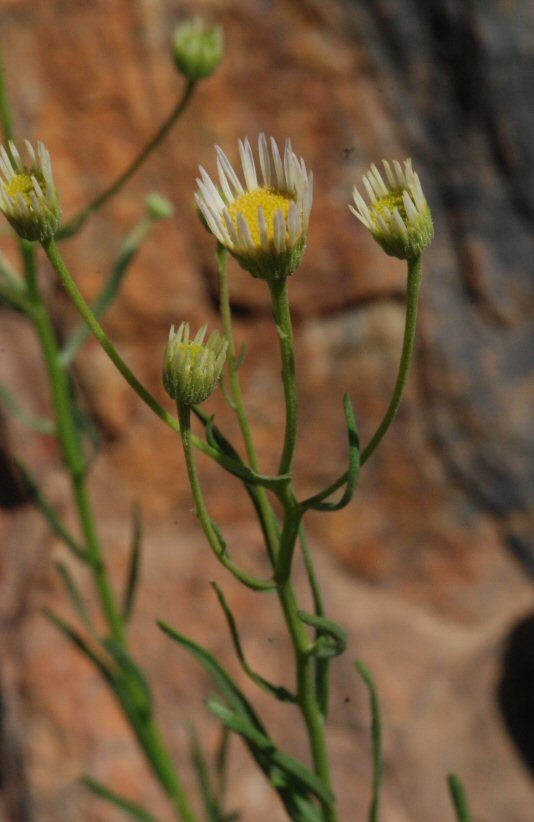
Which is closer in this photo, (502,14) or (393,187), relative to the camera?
(393,187)

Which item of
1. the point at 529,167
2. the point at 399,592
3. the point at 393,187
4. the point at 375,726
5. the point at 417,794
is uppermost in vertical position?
the point at 529,167

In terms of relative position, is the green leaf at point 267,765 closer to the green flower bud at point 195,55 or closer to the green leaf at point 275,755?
the green leaf at point 275,755

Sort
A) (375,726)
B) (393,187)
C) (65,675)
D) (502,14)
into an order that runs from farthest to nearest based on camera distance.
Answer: (65,675) → (502,14) → (375,726) → (393,187)

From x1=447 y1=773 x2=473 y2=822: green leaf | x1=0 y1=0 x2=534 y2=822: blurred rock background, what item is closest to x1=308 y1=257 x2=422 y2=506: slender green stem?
x1=447 y1=773 x2=473 y2=822: green leaf

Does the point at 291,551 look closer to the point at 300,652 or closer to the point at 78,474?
the point at 300,652

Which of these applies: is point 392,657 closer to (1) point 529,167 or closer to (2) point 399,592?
(2) point 399,592

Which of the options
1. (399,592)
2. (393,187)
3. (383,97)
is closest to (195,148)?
(383,97)

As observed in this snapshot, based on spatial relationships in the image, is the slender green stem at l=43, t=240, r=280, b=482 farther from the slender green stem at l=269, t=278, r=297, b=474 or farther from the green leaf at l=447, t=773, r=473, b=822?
the green leaf at l=447, t=773, r=473, b=822

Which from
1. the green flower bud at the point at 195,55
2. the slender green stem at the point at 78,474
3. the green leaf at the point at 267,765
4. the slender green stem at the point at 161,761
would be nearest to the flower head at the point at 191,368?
the green leaf at the point at 267,765

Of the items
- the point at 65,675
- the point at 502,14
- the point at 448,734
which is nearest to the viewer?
the point at 502,14
